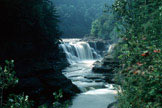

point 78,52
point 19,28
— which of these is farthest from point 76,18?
point 19,28

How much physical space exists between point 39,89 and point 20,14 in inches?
206

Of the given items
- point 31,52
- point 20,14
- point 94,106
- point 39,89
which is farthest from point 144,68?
point 31,52

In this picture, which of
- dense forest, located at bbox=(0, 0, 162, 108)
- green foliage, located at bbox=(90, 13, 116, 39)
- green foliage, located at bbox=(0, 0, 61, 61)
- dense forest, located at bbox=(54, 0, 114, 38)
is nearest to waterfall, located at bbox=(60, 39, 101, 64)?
dense forest, located at bbox=(0, 0, 162, 108)

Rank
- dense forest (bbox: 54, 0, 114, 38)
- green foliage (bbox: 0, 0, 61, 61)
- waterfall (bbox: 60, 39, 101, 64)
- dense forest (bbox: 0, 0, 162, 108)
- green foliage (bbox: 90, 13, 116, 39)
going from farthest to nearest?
dense forest (bbox: 54, 0, 114, 38), green foliage (bbox: 90, 13, 116, 39), waterfall (bbox: 60, 39, 101, 64), green foliage (bbox: 0, 0, 61, 61), dense forest (bbox: 0, 0, 162, 108)

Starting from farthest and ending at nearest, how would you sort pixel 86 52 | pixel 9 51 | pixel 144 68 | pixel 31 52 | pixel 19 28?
1. pixel 86 52
2. pixel 31 52
3. pixel 19 28
4. pixel 9 51
5. pixel 144 68

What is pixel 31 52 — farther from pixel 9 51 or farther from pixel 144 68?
pixel 144 68

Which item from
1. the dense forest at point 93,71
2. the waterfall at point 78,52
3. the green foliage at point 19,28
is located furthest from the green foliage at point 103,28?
the green foliage at point 19,28

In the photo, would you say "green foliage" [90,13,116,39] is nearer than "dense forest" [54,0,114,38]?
Yes

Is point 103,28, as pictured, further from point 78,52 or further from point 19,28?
point 19,28

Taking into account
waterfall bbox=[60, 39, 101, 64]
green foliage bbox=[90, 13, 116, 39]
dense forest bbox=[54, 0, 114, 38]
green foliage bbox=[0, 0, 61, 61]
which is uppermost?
dense forest bbox=[54, 0, 114, 38]

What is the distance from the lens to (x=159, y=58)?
4090mm

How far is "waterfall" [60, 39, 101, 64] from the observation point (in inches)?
1286

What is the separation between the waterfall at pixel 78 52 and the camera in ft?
107

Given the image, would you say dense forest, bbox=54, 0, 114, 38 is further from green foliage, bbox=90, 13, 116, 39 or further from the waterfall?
the waterfall
